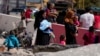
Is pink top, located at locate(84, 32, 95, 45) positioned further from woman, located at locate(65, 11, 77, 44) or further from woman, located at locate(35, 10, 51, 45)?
woman, located at locate(35, 10, 51, 45)

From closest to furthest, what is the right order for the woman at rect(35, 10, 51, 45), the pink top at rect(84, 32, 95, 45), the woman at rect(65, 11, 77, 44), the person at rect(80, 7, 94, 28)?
the woman at rect(35, 10, 51, 45)
the pink top at rect(84, 32, 95, 45)
the woman at rect(65, 11, 77, 44)
the person at rect(80, 7, 94, 28)

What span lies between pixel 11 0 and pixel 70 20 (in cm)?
2410

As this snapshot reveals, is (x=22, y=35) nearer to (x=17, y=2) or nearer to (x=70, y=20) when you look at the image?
(x=70, y=20)

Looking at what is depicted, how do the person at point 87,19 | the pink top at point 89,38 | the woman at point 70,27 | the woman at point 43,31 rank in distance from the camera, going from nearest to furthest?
the woman at point 43,31 < the pink top at point 89,38 < the woman at point 70,27 < the person at point 87,19

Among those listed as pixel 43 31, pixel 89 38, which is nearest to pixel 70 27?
pixel 89 38

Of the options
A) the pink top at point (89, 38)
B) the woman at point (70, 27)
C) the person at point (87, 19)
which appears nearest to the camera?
the pink top at point (89, 38)

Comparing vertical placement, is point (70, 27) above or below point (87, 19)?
above

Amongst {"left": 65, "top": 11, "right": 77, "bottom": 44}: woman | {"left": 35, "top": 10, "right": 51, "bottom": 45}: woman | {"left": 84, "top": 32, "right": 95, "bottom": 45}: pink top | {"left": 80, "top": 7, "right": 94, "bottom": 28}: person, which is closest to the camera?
{"left": 35, "top": 10, "right": 51, "bottom": 45}: woman

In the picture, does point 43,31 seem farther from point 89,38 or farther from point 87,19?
point 87,19

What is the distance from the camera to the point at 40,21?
1215cm

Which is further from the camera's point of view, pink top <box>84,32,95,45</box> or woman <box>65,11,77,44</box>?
woman <box>65,11,77,44</box>

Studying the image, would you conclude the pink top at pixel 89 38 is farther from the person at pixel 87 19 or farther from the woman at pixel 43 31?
the person at pixel 87 19

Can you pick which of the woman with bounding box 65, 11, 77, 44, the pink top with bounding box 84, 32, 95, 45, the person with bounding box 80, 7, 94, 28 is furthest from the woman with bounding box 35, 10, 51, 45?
the person with bounding box 80, 7, 94, 28

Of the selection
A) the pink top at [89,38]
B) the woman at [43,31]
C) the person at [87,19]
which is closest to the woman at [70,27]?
the pink top at [89,38]
